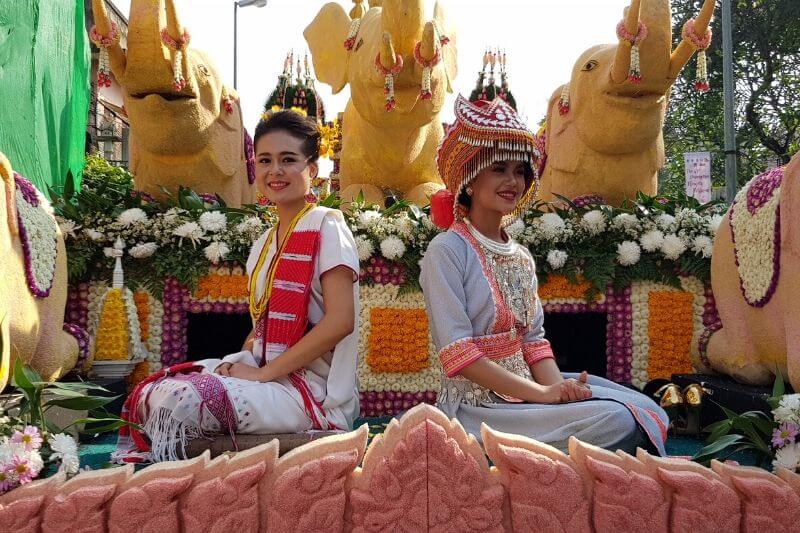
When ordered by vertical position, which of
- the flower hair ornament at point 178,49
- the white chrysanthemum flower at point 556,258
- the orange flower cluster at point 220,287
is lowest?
the orange flower cluster at point 220,287

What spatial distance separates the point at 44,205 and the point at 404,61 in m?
2.51

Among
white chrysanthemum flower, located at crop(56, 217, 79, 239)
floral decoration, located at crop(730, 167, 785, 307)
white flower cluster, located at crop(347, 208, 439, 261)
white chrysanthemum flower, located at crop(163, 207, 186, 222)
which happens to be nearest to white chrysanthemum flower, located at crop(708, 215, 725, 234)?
floral decoration, located at crop(730, 167, 785, 307)

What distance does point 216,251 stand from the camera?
4.06 meters

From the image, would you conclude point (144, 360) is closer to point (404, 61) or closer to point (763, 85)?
point (404, 61)

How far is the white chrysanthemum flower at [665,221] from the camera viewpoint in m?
4.36

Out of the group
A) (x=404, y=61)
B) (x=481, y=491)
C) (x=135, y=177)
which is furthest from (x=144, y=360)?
(x=481, y=491)

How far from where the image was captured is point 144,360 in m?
4.07

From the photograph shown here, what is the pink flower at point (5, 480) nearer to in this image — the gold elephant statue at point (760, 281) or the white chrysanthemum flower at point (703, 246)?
the gold elephant statue at point (760, 281)

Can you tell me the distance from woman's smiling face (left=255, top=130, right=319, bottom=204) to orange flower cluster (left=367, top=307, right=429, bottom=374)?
166cm

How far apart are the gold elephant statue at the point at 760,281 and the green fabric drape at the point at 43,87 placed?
395cm

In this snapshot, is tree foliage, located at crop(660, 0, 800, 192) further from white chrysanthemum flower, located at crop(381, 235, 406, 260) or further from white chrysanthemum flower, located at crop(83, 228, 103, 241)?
white chrysanthemum flower, located at crop(83, 228, 103, 241)

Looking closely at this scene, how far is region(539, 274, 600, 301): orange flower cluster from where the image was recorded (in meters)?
4.27

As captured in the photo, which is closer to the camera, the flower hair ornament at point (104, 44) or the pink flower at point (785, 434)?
the pink flower at point (785, 434)

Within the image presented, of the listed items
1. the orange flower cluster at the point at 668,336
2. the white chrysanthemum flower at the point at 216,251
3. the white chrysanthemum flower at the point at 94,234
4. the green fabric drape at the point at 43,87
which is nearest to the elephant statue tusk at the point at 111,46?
the green fabric drape at the point at 43,87
